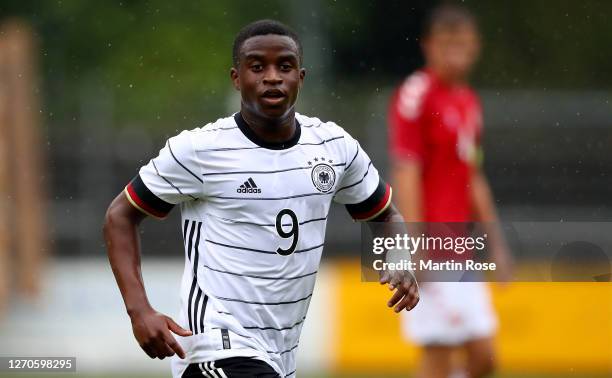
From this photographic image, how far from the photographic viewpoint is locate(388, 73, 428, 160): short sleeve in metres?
6.30

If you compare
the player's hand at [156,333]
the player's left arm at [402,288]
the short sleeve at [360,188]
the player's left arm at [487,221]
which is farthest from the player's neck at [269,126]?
the player's left arm at [487,221]

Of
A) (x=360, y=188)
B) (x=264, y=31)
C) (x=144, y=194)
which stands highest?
(x=264, y=31)

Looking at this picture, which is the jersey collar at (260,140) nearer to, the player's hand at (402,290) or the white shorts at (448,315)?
the player's hand at (402,290)

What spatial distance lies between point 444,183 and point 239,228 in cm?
258

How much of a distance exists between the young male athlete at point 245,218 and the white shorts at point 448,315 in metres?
2.19

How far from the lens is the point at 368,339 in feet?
28.3

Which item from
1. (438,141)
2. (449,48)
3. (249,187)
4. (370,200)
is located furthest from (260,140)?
(449,48)

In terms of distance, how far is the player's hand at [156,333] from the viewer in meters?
3.83

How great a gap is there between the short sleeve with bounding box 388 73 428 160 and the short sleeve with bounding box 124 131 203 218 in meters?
2.38

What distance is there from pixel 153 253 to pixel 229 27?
3.35m

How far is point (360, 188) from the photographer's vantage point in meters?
4.37

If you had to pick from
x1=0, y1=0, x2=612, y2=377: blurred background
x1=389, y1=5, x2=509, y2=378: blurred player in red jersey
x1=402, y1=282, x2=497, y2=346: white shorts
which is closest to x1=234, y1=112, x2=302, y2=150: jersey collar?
x1=389, y1=5, x2=509, y2=378: blurred player in red jersey

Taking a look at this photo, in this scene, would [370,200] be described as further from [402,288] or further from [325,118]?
[325,118]

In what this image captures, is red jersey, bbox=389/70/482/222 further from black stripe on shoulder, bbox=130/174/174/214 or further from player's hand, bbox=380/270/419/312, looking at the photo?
black stripe on shoulder, bbox=130/174/174/214
